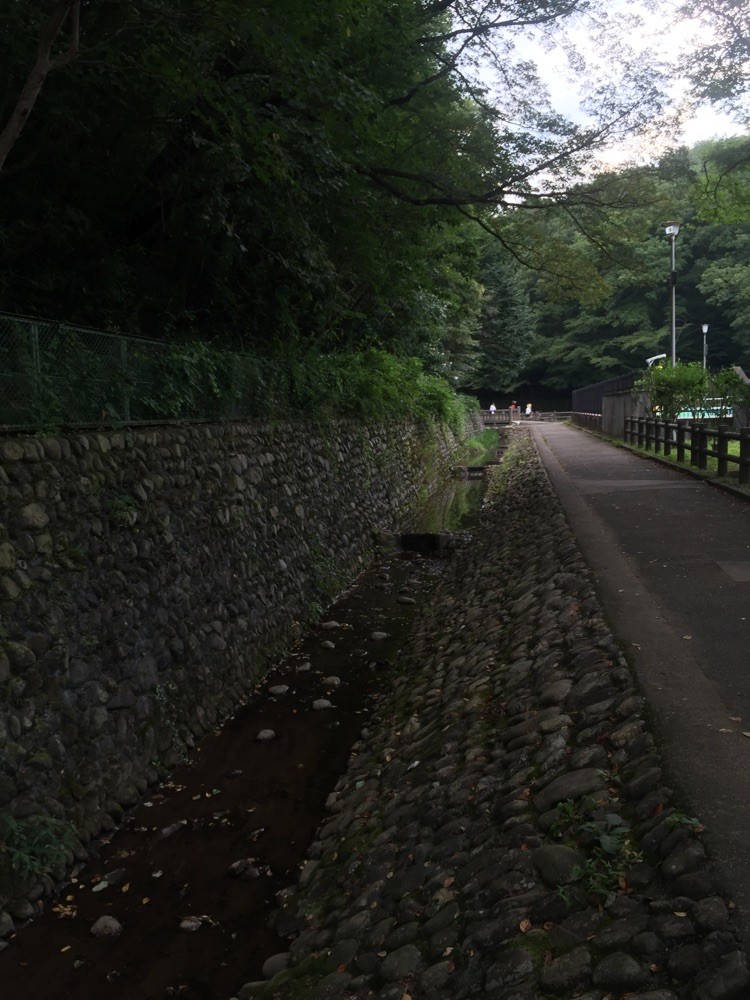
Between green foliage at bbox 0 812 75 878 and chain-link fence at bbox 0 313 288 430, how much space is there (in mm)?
2729

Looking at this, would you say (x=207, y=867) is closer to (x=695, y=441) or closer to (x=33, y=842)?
(x=33, y=842)

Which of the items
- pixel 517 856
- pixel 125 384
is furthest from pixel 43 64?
pixel 517 856

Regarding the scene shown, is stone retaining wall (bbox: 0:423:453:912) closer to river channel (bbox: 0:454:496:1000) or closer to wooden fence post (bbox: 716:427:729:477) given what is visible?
river channel (bbox: 0:454:496:1000)

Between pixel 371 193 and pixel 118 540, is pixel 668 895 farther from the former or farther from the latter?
pixel 371 193

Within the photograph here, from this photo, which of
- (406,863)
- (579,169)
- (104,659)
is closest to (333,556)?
(104,659)

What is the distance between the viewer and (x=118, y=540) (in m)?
6.46

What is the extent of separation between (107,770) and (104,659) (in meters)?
0.80

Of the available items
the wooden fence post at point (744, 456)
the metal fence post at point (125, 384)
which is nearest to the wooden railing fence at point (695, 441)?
the wooden fence post at point (744, 456)

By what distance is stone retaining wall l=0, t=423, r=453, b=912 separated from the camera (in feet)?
16.8

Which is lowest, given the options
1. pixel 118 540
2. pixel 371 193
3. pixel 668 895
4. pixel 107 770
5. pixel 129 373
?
pixel 107 770

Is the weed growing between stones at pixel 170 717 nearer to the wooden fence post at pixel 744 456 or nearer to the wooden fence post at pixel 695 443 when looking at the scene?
the wooden fence post at pixel 744 456

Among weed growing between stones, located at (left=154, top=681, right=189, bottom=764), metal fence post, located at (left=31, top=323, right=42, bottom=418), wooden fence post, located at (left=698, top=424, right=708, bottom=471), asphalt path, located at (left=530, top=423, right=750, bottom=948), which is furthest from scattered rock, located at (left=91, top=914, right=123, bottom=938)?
wooden fence post, located at (left=698, top=424, right=708, bottom=471)

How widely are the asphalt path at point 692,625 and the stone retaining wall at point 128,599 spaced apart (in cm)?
372

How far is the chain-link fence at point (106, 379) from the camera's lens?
231 inches
